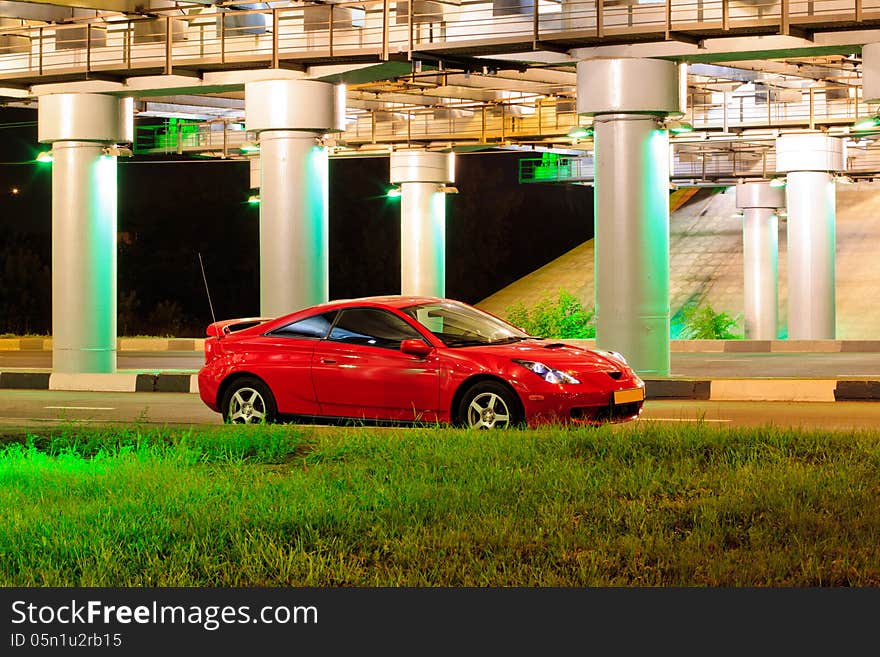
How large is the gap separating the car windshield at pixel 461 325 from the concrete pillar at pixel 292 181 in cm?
915

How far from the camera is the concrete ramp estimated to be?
4975cm

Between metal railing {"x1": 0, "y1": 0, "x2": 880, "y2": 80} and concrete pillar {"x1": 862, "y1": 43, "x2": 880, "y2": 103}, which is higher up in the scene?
metal railing {"x1": 0, "y1": 0, "x2": 880, "y2": 80}

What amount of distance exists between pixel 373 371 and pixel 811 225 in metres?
26.9

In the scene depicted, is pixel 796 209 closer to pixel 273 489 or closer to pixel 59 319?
pixel 59 319

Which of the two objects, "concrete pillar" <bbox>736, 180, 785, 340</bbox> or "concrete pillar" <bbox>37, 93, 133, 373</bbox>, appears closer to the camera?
"concrete pillar" <bbox>37, 93, 133, 373</bbox>

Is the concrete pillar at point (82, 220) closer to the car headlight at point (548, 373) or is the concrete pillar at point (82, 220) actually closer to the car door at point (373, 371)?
the car door at point (373, 371)

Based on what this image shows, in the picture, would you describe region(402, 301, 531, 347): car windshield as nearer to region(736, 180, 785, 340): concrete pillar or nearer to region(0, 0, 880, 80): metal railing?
region(0, 0, 880, 80): metal railing

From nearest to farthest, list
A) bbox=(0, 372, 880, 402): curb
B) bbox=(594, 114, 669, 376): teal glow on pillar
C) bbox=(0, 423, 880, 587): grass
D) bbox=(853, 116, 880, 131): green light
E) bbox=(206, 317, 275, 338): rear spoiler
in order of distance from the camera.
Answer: bbox=(0, 423, 880, 587): grass → bbox=(206, 317, 275, 338): rear spoiler → bbox=(0, 372, 880, 402): curb → bbox=(594, 114, 669, 376): teal glow on pillar → bbox=(853, 116, 880, 131): green light

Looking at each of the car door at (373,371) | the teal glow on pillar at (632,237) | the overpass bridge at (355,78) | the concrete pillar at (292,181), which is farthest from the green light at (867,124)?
the car door at (373,371)

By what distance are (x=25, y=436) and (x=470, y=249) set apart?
61.5 metres

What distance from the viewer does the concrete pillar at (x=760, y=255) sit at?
4794cm

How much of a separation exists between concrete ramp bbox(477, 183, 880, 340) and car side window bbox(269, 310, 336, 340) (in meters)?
Result: 35.3

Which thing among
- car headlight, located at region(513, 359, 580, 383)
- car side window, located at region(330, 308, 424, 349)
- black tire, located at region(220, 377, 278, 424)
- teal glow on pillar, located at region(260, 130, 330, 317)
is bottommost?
black tire, located at region(220, 377, 278, 424)

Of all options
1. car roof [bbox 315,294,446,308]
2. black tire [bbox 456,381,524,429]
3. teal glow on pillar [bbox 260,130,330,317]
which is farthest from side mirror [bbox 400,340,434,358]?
teal glow on pillar [bbox 260,130,330,317]
